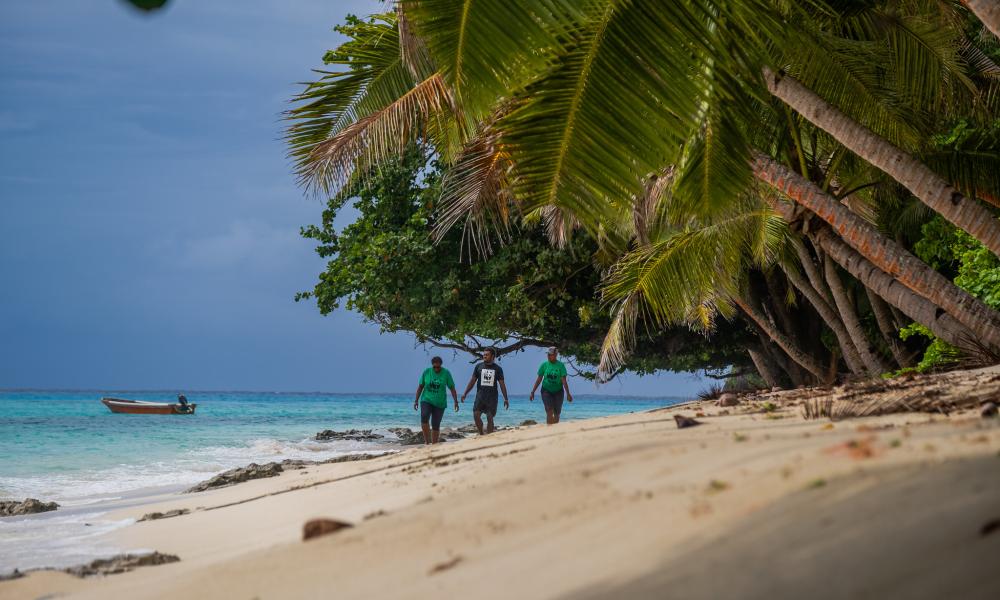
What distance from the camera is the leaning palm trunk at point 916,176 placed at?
7258 millimetres

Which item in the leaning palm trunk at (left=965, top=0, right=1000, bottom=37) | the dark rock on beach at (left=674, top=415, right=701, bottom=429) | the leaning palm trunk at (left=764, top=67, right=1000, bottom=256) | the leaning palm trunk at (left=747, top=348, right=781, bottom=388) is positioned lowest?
the dark rock on beach at (left=674, top=415, right=701, bottom=429)

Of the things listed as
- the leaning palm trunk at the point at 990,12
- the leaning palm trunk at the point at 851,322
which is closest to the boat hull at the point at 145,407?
the leaning palm trunk at the point at 851,322

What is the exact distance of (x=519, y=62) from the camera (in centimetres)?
497

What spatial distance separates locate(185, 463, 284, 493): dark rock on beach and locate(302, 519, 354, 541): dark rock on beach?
7197 millimetres

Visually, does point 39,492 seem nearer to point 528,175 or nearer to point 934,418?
point 528,175

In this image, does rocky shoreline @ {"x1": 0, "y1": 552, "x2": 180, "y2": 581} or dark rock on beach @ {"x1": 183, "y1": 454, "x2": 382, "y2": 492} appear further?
dark rock on beach @ {"x1": 183, "y1": 454, "x2": 382, "y2": 492}

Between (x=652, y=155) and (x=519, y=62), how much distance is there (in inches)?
46.2

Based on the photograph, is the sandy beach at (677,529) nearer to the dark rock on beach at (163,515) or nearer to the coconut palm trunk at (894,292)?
the dark rock on beach at (163,515)

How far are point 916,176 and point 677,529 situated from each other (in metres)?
6.02

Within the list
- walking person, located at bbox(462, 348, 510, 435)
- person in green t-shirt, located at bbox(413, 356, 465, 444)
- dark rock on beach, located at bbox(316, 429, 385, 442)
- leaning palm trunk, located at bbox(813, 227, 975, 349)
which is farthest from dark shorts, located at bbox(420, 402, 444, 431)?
dark rock on beach, located at bbox(316, 429, 385, 442)

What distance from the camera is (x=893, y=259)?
26.2 ft

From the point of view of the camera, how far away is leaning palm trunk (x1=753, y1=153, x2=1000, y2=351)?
308 inches

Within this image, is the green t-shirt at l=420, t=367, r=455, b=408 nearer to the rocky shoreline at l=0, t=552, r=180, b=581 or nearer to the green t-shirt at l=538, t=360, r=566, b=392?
the green t-shirt at l=538, t=360, r=566, b=392

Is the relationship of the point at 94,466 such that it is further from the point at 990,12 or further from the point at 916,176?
the point at 990,12
